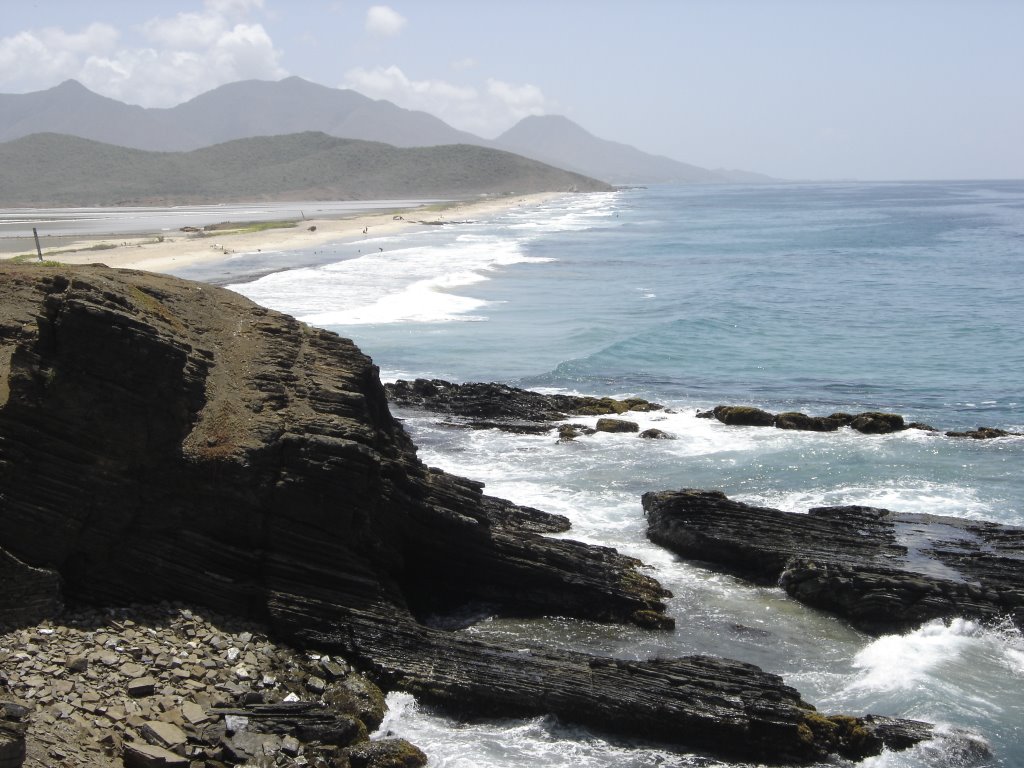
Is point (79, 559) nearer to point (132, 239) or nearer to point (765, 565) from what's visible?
point (765, 565)

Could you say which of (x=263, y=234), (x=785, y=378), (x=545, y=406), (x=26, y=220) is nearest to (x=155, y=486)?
(x=545, y=406)

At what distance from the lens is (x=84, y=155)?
613 feet

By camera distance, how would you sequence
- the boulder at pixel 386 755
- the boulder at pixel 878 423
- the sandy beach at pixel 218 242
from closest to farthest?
the boulder at pixel 386 755
the boulder at pixel 878 423
the sandy beach at pixel 218 242

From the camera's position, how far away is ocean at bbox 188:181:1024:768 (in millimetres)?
13266

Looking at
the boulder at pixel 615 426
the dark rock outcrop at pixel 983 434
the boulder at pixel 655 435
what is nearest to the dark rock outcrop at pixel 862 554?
the boulder at pixel 655 435

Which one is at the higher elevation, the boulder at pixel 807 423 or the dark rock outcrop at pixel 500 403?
the dark rock outcrop at pixel 500 403

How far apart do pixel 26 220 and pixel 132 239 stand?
35793mm

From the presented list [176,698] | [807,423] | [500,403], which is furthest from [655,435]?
[176,698]

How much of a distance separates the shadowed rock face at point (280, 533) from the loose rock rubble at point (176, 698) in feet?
1.87

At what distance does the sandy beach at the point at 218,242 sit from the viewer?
185 ft

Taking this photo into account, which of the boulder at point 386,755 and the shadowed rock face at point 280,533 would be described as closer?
the boulder at point 386,755

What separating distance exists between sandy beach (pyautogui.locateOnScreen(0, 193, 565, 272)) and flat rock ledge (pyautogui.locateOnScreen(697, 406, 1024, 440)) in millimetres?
26463

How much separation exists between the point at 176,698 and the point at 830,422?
19.0 metres

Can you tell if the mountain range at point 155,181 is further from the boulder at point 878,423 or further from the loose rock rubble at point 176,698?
the loose rock rubble at point 176,698
